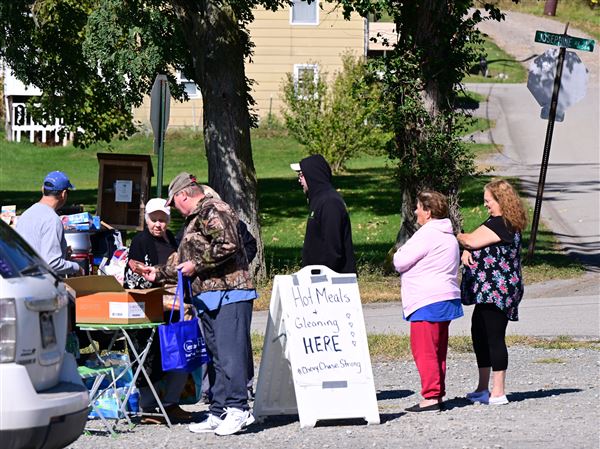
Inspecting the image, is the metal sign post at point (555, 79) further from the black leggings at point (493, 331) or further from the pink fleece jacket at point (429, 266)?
the pink fleece jacket at point (429, 266)

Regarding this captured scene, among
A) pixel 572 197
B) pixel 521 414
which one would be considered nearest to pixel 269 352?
pixel 521 414

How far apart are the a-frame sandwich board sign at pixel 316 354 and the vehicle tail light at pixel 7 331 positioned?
3.26 metres

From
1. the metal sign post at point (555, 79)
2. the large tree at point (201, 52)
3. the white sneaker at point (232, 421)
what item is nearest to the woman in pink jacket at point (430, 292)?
the white sneaker at point (232, 421)

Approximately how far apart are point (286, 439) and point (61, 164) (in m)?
36.6

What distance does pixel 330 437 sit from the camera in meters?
8.59

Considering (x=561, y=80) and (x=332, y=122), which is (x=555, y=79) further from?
(x=332, y=122)

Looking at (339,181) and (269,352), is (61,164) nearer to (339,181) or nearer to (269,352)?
(339,181)

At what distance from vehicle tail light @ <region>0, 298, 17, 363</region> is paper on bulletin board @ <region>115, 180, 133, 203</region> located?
969 centimetres

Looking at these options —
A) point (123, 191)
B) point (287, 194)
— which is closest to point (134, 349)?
point (123, 191)

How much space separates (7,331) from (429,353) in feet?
13.5

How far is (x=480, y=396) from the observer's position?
983cm

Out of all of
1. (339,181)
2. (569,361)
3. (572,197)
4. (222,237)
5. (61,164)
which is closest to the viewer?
(222,237)

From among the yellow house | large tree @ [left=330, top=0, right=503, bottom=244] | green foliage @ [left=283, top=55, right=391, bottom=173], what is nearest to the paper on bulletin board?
large tree @ [left=330, top=0, right=503, bottom=244]

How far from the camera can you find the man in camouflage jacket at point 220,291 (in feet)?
28.2
